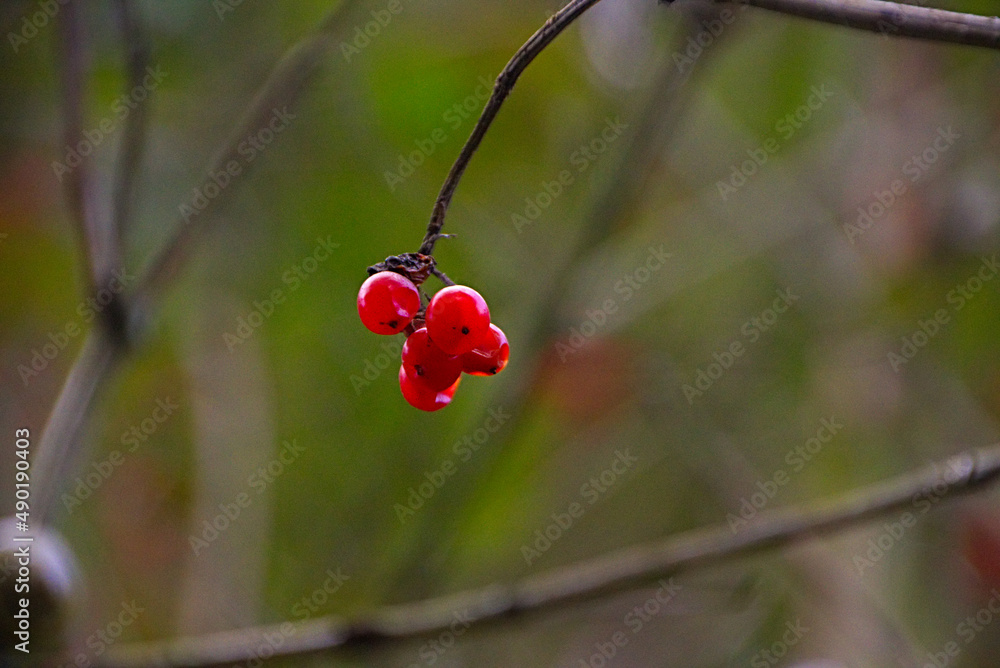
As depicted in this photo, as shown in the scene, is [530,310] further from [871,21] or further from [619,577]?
→ [871,21]

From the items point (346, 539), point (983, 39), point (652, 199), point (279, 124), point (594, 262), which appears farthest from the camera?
point (652, 199)

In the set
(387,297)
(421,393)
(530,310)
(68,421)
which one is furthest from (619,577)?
(530,310)

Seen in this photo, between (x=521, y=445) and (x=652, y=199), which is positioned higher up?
(x=652, y=199)

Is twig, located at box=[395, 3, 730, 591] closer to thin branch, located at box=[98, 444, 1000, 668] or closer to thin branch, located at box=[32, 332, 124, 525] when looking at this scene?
thin branch, located at box=[98, 444, 1000, 668]

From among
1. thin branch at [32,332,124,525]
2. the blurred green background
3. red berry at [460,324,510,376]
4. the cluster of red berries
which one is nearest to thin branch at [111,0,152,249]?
thin branch at [32,332,124,525]

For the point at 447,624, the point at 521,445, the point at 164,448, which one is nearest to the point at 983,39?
the point at 447,624

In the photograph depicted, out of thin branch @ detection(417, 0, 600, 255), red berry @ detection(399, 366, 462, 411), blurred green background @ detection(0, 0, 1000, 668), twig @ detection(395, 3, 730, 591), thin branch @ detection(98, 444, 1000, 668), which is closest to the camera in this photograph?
thin branch @ detection(417, 0, 600, 255)

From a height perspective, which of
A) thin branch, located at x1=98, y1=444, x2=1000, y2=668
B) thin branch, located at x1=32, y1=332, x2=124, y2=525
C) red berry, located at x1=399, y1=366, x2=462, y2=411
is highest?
thin branch, located at x1=32, y1=332, x2=124, y2=525

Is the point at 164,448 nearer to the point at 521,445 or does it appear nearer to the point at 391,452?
the point at 391,452
